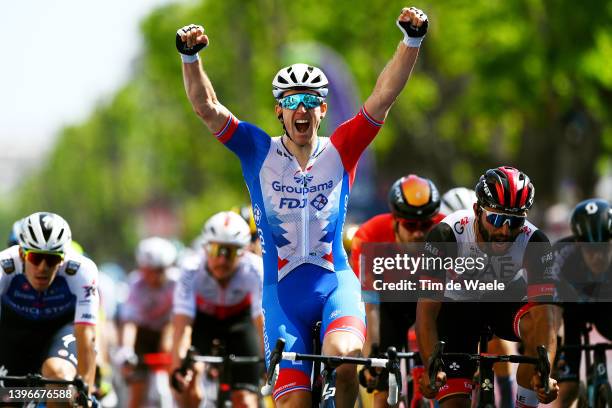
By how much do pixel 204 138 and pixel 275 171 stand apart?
56757 mm

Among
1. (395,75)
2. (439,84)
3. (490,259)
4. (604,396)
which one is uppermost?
(439,84)

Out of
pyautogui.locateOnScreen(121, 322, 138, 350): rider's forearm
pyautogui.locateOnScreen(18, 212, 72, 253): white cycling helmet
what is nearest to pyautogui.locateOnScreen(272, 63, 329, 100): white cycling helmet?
pyautogui.locateOnScreen(18, 212, 72, 253): white cycling helmet

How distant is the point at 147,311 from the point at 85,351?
218 inches

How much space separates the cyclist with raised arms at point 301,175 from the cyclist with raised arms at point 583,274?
2.35 meters

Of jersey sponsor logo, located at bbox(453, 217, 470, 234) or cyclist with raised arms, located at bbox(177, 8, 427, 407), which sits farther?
jersey sponsor logo, located at bbox(453, 217, 470, 234)

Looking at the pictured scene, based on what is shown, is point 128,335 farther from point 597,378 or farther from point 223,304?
point 597,378

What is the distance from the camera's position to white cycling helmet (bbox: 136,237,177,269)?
13898 mm

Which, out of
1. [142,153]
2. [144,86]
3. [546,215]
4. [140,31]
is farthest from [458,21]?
[142,153]

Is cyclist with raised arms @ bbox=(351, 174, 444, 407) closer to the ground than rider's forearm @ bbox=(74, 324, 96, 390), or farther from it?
farther from it

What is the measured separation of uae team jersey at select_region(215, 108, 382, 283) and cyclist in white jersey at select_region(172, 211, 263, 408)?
3.01m

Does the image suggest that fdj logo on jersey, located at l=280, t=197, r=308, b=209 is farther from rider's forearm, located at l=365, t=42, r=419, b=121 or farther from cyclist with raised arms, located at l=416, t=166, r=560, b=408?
cyclist with raised arms, located at l=416, t=166, r=560, b=408

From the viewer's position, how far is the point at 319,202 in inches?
303

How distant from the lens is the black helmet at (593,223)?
31.1 feet

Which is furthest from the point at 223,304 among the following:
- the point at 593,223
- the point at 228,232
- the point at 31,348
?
the point at 593,223
